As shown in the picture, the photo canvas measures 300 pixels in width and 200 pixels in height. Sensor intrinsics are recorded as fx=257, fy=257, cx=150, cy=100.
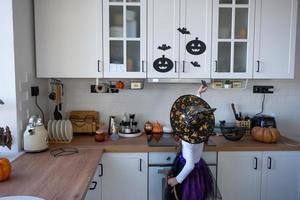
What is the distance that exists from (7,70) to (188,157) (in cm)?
142

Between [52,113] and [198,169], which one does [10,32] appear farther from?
[198,169]

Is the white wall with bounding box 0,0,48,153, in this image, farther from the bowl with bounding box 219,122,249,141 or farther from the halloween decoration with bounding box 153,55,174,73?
the bowl with bounding box 219,122,249,141

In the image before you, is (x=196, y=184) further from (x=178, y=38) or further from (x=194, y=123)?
(x=178, y=38)

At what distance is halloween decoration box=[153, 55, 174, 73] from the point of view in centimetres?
223

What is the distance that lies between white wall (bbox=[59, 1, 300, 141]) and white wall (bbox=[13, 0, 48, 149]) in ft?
1.48

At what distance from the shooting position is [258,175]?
2174 millimetres

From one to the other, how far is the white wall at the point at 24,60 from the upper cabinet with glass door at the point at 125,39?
615 millimetres

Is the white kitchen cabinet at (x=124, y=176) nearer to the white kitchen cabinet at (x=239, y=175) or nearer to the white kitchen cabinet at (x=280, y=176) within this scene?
the white kitchen cabinet at (x=239, y=175)

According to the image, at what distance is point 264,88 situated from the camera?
2615 millimetres

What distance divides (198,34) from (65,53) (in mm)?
1155

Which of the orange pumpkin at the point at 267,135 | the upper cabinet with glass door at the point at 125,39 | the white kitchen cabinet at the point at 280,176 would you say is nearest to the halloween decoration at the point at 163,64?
the upper cabinet with glass door at the point at 125,39

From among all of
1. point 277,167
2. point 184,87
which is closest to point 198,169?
point 277,167

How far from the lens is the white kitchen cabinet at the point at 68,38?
2164mm

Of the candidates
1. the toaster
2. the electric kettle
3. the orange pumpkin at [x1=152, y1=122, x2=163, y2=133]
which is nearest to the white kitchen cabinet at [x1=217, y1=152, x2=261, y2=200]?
the toaster
